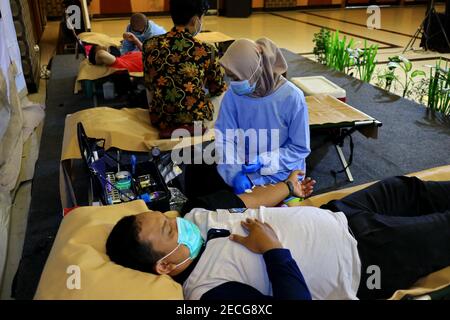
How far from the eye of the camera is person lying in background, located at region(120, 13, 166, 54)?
384cm

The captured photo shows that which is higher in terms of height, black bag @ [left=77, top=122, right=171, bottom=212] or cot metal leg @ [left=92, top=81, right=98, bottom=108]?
black bag @ [left=77, top=122, right=171, bottom=212]

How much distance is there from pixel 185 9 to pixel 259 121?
36.1 inches

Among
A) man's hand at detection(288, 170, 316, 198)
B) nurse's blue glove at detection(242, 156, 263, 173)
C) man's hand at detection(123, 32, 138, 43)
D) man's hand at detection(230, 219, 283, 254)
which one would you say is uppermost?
man's hand at detection(123, 32, 138, 43)

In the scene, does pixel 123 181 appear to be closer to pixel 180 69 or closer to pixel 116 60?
pixel 180 69

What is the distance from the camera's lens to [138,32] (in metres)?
3.93

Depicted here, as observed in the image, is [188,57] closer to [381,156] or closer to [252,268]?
[252,268]

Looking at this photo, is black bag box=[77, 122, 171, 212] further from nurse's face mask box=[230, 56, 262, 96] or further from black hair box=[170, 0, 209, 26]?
black hair box=[170, 0, 209, 26]

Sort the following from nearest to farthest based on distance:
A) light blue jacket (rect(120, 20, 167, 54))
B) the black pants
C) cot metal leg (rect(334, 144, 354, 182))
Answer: the black pants < cot metal leg (rect(334, 144, 354, 182)) < light blue jacket (rect(120, 20, 167, 54))

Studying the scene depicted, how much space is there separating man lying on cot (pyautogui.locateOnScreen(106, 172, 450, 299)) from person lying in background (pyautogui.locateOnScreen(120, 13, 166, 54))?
2.70 metres

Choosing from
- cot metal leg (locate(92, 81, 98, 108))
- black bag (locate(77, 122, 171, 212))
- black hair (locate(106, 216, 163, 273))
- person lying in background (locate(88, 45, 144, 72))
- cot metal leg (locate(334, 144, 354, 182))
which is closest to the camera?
black hair (locate(106, 216, 163, 273))

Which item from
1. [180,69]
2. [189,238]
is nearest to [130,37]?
[180,69]

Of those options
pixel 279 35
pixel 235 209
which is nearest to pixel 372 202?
pixel 235 209

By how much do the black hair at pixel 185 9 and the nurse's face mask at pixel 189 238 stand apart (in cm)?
150

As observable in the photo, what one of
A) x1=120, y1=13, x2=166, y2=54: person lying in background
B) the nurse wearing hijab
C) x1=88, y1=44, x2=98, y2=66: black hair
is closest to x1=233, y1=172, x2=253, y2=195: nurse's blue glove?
the nurse wearing hijab
